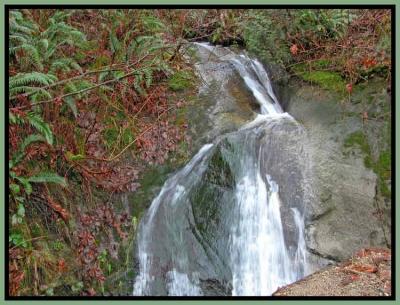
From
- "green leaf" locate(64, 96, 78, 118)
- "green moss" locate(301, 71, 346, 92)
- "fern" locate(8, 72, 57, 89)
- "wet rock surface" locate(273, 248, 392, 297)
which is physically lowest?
"wet rock surface" locate(273, 248, 392, 297)

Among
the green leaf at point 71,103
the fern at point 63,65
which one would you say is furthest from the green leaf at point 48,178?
the fern at point 63,65

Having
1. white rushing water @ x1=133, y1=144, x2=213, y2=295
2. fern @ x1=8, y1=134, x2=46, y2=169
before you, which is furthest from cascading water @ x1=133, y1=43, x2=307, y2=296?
fern @ x1=8, y1=134, x2=46, y2=169

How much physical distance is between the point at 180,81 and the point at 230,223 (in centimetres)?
332

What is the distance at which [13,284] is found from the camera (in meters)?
4.88

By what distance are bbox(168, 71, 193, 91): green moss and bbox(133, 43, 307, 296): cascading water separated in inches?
71.7

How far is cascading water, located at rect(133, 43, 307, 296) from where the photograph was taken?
19.4 feet

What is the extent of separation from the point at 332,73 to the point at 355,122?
4.43ft

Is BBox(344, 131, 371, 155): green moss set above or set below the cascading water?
above

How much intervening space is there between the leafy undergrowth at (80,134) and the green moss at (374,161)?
8.96 ft

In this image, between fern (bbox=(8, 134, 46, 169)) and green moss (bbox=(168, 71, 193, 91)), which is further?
green moss (bbox=(168, 71, 193, 91))

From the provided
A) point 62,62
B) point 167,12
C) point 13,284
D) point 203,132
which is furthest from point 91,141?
point 167,12

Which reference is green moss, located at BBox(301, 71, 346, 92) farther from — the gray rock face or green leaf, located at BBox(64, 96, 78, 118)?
green leaf, located at BBox(64, 96, 78, 118)

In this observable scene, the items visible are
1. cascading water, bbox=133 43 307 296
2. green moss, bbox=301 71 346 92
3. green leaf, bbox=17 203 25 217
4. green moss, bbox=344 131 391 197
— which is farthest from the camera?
green moss, bbox=301 71 346 92

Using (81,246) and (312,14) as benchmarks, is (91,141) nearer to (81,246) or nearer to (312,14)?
(81,246)
